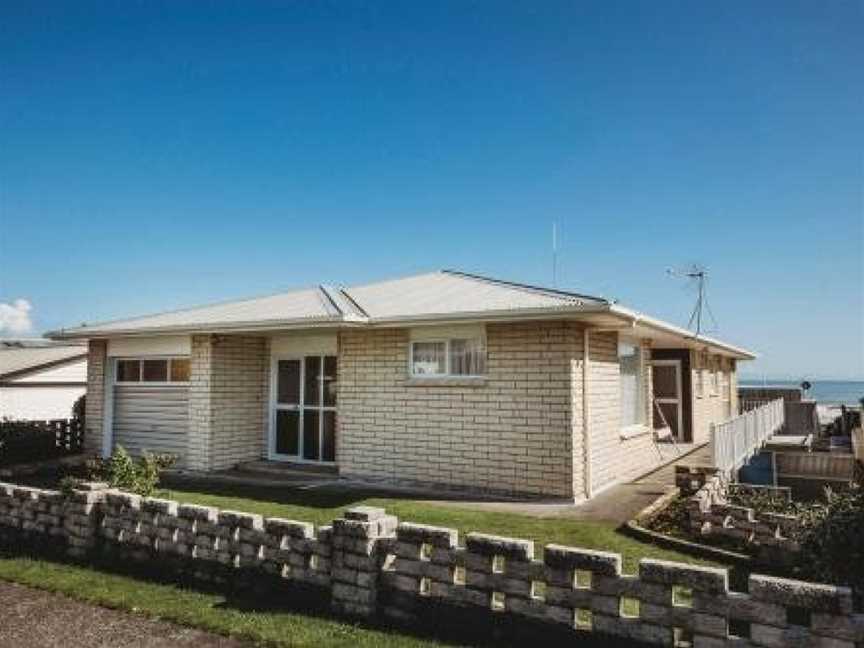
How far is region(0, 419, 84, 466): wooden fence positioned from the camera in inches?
599

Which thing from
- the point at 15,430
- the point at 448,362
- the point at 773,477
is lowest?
the point at 773,477

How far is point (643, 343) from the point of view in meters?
14.9

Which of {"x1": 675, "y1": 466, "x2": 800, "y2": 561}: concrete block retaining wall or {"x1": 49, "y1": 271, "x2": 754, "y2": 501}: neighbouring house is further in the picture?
{"x1": 49, "y1": 271, "x2": 754, "y2": 501}: neighbouring house

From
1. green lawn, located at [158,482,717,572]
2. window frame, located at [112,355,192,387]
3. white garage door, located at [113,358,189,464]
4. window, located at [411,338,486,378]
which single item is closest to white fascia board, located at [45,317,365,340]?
window frame, located at [112,355,192,387]

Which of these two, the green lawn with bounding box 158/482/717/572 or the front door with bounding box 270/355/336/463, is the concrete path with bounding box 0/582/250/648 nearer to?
the green lawn with bounding box 158/482/717/572

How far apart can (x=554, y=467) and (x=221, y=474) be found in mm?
6871

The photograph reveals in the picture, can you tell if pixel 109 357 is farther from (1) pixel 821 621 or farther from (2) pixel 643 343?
Result: (1) pixel 821 621

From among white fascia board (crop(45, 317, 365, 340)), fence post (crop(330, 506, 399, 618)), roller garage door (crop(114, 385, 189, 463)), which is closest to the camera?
fence post (crop(330, 506, 399, 618))

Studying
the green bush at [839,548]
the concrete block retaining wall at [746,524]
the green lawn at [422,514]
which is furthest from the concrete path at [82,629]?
the concrete block retaining wall at [746,524]

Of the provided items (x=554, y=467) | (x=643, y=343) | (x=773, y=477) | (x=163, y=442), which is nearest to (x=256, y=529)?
(x=554, y=467)

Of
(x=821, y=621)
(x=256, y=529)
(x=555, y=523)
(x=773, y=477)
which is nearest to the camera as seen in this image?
(x=821, y=621)

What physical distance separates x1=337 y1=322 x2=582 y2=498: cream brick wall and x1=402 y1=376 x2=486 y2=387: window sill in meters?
0.04

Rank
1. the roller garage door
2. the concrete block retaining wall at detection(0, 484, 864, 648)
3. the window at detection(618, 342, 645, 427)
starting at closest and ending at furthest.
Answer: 1. the concrete block retaining wall at detection(0, 484, 864, 648)
2. the window at detection(618, 342, 645, 427)
3. the roller garage door

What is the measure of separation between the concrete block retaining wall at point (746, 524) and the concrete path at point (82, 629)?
212 inches
